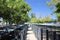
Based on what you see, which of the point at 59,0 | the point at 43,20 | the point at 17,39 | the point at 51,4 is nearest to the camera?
the point at 17,39

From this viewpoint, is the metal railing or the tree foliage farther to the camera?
the tree foliage

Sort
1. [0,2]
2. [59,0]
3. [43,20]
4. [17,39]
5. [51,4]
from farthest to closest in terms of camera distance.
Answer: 1. [43,20]
2. [51,4]
3. [59,0]
4. [0,2]
5. [17,39]

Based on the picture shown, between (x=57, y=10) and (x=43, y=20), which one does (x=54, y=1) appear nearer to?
(x=57, y=10)

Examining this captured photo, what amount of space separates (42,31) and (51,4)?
21357 millimetres

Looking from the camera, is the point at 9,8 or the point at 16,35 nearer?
the point at 16,35

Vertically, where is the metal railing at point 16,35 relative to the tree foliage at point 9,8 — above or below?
below

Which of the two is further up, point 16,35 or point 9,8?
point 9,8

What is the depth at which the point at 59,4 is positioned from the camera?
1168 inches

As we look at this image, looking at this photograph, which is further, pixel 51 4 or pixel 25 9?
pixel 25 9

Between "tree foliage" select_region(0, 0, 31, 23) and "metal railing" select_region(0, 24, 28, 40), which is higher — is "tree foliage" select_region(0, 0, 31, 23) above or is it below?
above

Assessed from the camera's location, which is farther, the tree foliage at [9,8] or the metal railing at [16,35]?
the tree foliage at [9,8]

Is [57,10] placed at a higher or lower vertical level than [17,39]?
higher

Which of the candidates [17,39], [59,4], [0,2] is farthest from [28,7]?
[17,39]

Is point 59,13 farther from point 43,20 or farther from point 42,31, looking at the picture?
point 43,20
